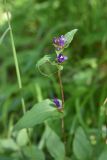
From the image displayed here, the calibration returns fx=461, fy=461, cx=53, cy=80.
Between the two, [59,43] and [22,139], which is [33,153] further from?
[59,43]

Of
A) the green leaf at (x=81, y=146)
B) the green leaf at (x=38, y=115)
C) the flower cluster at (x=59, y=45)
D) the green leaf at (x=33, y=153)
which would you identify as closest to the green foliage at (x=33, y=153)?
the green leaf at (x=33, y=153)

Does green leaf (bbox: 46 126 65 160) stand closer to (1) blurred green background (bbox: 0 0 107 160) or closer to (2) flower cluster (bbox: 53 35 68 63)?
(1) blurred green background (bbox: 0 0 107 160)

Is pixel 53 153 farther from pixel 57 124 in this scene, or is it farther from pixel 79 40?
pixel 79 40

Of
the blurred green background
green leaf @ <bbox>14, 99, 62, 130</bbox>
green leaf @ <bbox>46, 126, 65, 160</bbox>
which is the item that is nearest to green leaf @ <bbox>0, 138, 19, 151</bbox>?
the blurred green background

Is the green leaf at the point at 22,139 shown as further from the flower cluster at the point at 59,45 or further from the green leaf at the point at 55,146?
the flower cluster at the point at 59,45

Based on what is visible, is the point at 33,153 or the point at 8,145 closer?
the point at 33,153

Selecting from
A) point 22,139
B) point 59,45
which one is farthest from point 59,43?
point 22,139

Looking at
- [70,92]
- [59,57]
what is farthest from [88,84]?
[59,57]
